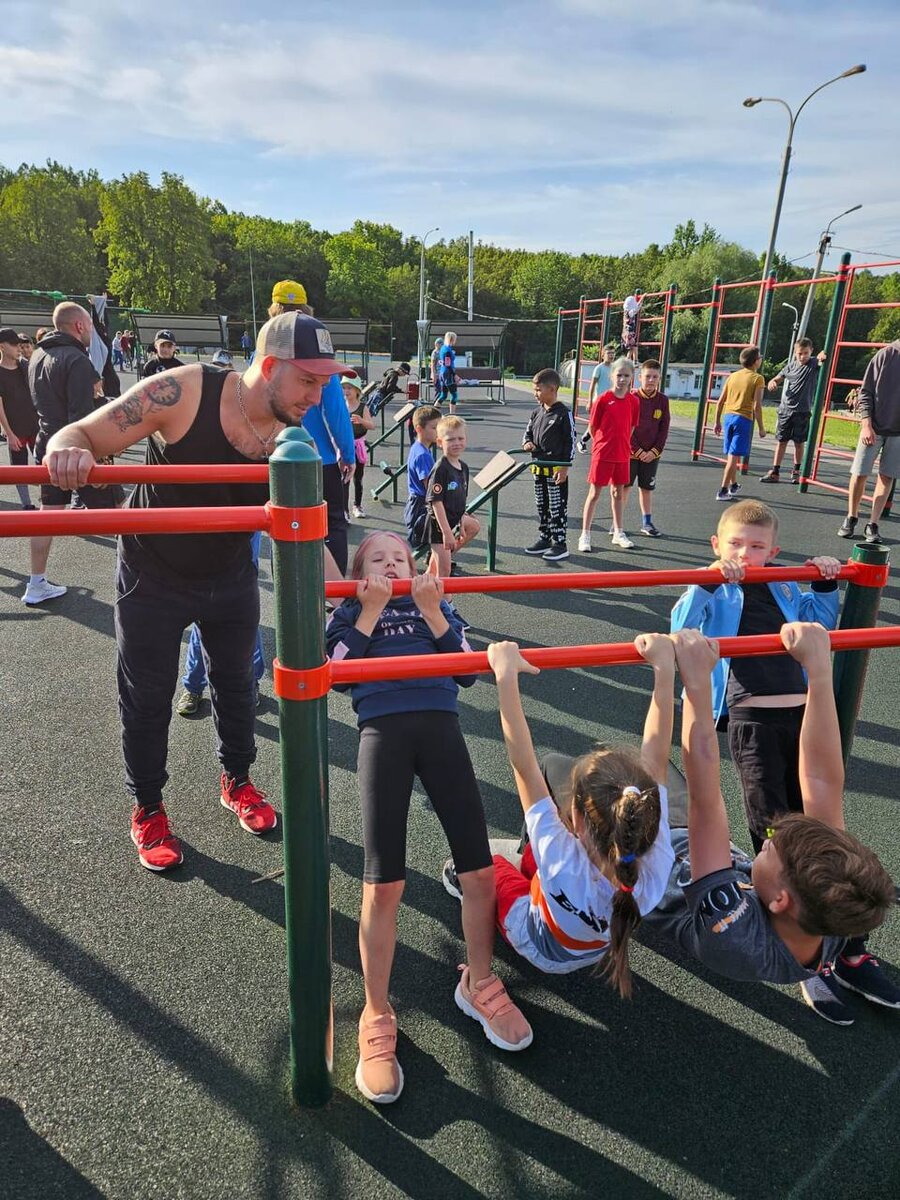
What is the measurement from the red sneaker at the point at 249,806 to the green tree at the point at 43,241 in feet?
186

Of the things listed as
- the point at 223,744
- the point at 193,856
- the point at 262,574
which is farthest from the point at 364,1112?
the point at 262,574

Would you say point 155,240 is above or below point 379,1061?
above

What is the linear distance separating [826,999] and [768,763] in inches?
26.5

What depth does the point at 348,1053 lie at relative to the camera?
6.40 ft

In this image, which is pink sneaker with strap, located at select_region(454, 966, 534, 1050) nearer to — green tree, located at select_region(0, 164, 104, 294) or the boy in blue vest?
the boy in blue vest

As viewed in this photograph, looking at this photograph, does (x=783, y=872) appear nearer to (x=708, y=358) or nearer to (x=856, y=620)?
(x=856, y=620)

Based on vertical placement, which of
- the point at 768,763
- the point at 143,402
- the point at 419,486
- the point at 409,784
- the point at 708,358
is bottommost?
the point at 768,763

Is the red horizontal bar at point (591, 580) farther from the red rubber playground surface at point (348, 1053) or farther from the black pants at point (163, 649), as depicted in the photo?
the black pants at point (163, 649)

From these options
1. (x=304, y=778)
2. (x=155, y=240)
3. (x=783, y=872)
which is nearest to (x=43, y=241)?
(x=155, y=240)

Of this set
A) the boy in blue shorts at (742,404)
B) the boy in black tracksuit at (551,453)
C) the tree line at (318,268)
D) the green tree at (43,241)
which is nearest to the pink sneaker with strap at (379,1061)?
the boy in black tracksuit at (551,453)

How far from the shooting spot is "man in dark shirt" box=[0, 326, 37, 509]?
6824 millimetres

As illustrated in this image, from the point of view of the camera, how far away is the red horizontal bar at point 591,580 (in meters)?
1.94

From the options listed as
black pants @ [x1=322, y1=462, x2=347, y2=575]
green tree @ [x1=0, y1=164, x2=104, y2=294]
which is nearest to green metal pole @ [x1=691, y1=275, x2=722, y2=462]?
black pants @ [x1=322, y1=462, x2=347, y2=575]

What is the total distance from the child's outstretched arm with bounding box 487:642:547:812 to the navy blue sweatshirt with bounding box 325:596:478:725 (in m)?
0.35
